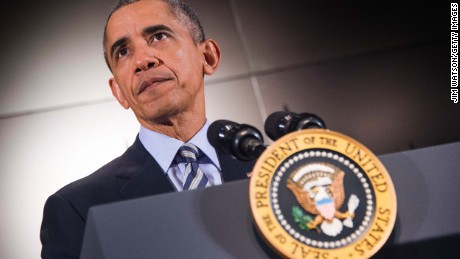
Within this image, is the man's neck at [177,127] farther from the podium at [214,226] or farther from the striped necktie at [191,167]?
the podium at [214,226]

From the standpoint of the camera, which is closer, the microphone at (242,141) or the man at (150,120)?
the microphone at (242,141)

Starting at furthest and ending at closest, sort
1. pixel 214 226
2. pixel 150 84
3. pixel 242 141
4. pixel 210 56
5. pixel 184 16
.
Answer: pixel 210 56 < pixel 184 16 < pixel 150 84 < pixel 242 141 < pixel 214 226

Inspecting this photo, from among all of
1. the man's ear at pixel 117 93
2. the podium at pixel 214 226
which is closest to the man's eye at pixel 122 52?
the man's ear at pixel 117 93

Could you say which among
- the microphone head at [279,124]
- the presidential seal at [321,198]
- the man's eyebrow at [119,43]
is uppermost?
the man's eyebrow at [119,43]

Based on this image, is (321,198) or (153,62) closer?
(321,198)

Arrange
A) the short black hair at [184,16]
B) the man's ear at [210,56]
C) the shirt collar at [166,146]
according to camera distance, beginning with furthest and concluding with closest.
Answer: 1. the man's ear at [210,56]
2. the short black hair at [184,16]
3. the shirt collar at [166,146]

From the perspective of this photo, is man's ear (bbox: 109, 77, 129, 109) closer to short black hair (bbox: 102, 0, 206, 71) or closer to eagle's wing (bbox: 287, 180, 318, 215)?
short black hair (bbox: 102, 0, 206, 71)

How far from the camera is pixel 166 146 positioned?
130cm

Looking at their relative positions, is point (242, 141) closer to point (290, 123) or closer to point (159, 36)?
point (290, 123)

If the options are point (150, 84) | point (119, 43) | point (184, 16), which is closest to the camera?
point (150, 84)

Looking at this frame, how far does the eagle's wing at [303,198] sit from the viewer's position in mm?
622

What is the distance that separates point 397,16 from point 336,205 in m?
1.42

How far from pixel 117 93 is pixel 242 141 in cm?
86

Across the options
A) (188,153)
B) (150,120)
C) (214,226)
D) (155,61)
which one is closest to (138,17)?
(155,61)
